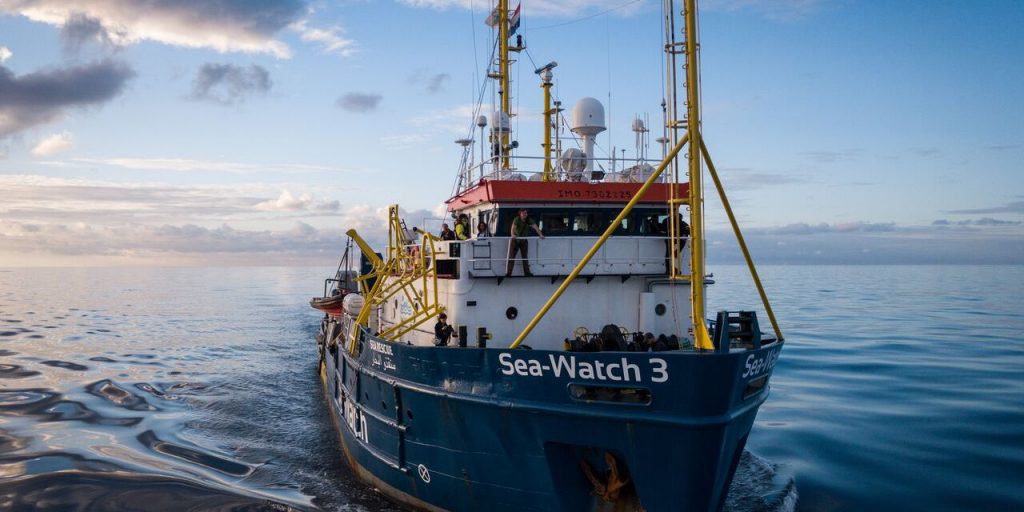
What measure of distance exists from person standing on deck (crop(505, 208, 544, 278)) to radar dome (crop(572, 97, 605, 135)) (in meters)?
3.51

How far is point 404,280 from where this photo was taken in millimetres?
14016

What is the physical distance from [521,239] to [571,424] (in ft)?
13.2

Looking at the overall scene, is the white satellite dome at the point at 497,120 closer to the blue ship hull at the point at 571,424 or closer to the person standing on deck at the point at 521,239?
the person standing on deck at the point at 521,239

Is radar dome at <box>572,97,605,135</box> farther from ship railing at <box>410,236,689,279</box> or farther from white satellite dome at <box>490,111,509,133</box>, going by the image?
ship railing at <box>410,236,689,279</box>

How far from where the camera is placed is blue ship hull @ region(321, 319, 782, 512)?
8.54m

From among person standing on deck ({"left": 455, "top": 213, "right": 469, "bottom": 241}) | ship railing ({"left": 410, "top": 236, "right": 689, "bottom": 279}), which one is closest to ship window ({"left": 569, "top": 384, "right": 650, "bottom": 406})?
ship railing ({"left": 410, "top": 236, "right": 689, "bottom": 279})

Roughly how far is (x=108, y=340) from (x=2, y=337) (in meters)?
6.62

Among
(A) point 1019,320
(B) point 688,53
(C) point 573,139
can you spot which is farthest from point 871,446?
(A) point 1019,320

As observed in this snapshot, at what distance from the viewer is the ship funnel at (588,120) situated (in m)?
14.8

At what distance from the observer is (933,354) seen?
2936 cm

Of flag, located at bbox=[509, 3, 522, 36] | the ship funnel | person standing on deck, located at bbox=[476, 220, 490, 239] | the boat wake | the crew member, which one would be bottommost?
the boat wake

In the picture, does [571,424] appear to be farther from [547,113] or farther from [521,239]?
[547,113]

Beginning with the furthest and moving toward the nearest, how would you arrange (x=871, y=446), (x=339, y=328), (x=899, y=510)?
(x=339, y=328) < (x=871, y=446) < (x=899, y=510)

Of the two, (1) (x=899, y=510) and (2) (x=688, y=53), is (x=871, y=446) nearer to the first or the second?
(1) (x=899, y=510)
